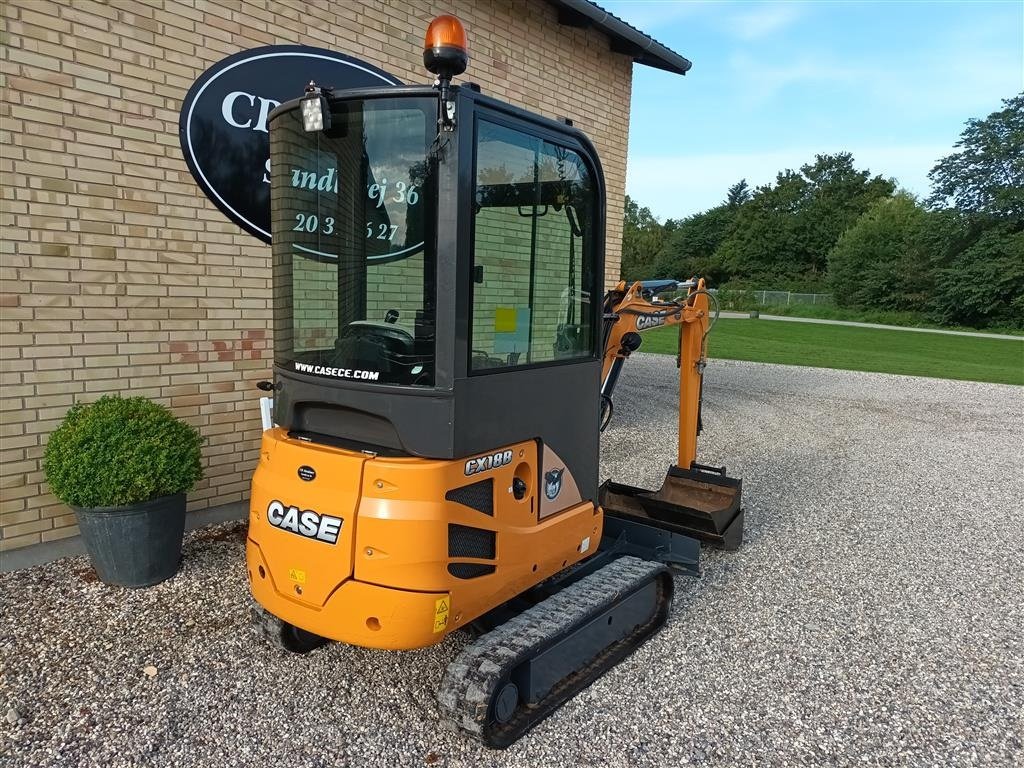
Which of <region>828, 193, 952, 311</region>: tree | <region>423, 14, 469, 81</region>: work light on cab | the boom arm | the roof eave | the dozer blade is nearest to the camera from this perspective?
<region>423, 14, 469, 81</region>: work light on cab

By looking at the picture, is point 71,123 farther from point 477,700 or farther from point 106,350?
point 477,700

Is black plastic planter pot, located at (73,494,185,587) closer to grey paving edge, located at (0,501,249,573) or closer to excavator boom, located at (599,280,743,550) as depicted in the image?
grey paving edge, located at (0,501,249,573)

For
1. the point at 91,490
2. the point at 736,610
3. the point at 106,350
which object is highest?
the point at 106,350

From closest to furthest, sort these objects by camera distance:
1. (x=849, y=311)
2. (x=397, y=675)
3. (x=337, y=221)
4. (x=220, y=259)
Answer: (x=337, y=221) → (x=397, y=675) → (x=220, y=259) → (x=849, y=311)

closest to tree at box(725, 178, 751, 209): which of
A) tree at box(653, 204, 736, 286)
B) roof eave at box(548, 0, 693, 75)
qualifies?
tree at box(653, 204, 736, 286)

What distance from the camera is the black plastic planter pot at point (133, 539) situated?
13.8ft

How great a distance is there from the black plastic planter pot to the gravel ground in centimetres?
10

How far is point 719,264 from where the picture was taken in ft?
217

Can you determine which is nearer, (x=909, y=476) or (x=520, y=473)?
(x=520, y=473)

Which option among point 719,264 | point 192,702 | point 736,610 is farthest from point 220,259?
point 719,264

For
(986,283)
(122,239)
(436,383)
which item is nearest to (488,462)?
(436,383)

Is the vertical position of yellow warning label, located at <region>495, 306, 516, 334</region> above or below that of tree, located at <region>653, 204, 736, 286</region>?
below

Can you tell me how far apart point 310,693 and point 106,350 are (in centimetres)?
271

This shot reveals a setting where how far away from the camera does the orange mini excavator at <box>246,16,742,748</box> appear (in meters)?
2.81
